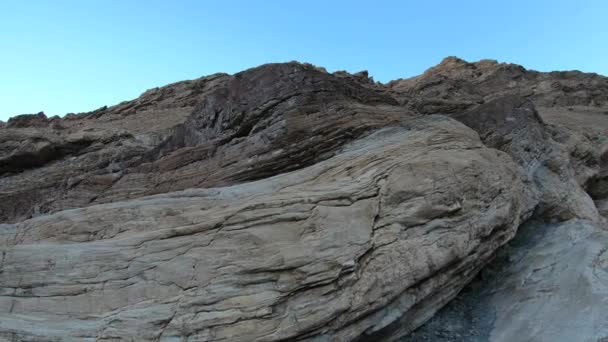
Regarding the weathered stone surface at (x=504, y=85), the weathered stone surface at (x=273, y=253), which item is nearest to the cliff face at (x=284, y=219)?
the weathered stone surface at (x=273, y=253)

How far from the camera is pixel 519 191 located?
11328mm

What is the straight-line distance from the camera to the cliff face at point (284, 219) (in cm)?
741

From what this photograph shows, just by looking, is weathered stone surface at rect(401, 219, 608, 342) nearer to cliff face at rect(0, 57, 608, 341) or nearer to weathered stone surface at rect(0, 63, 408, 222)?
cliff face at rect(0, 57, 608, 341)

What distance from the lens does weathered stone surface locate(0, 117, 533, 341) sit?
7250mm

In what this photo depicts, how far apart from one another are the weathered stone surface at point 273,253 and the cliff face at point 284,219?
0.03 metres

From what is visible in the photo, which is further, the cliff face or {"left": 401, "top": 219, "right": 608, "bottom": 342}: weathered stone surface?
{"left": 401, "top": 219, "right": 608, "bottom": 342}: weathered stone surface

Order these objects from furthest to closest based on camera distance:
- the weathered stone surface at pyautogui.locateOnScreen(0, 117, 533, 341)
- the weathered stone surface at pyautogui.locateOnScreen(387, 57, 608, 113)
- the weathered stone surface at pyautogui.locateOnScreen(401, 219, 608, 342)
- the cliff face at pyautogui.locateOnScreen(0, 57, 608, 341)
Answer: the weathered stone surface at pyautogui.locateOnScreen(387, 57, 608, 113)
the weathered stone surface at pyautogui.locateOnScreen(401, 219, 608, 342)
the cliff face at pyautogui.locateOnScreen(0, 57, 608, 341)
the weathered stone surface at pyautogui.locateOnScreen(0, 117, 533, 341)

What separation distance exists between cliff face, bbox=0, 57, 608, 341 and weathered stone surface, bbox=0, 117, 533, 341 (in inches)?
1.2

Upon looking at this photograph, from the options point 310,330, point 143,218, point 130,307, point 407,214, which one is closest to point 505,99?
point 407,214

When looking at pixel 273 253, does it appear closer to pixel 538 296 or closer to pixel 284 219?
pixel 284 219

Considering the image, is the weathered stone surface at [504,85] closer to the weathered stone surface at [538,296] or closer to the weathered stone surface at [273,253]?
the weathered stone surface at [538,296]

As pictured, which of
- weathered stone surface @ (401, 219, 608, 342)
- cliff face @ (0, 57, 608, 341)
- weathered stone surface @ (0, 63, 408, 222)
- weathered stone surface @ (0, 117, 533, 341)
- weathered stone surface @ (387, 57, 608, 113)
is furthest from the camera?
weathered stone surface @ (387, 57, 608, 113)

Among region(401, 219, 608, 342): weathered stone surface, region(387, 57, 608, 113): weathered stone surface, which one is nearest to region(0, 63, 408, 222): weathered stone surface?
region(401, 219, 608, 342): weathered stone surface

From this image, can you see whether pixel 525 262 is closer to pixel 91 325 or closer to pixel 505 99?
pixel 505 99
